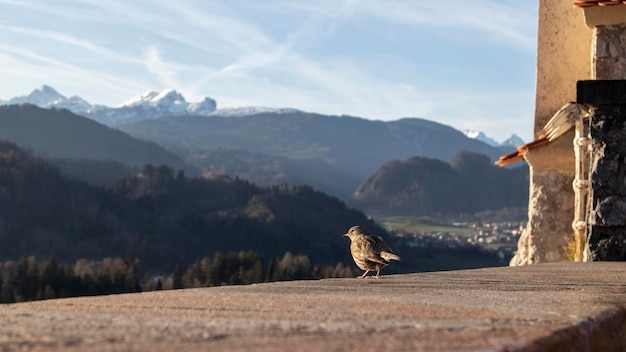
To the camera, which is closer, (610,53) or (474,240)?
(610,53)

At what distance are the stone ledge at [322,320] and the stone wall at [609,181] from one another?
2.66m

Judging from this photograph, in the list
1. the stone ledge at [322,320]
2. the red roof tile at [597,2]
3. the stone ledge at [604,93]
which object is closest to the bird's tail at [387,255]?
the stone ledge at [604,93]

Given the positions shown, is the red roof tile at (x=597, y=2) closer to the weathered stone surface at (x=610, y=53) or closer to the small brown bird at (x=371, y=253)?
the weathered stone surface at (x=610, y=53)

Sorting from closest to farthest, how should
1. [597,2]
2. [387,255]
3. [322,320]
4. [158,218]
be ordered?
[322,320], [387,255], [597,2], [158,218]

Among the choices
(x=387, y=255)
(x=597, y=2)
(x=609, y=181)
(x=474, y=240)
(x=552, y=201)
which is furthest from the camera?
Result: (x=474, y=240)

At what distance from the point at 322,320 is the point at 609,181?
14.0 feet

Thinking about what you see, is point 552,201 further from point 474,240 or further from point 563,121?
point 474,240

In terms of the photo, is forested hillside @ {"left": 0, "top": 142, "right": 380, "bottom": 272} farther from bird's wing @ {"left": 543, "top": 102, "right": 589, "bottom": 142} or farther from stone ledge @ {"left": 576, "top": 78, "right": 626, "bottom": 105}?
stone ledge @ {"left": 576, "top": 78, "right": 626, "bottom": 105}

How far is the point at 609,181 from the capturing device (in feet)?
19.8

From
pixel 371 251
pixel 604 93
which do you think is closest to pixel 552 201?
pixel 604 93

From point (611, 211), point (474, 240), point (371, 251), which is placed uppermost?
point (611, 211)

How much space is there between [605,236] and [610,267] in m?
0.89

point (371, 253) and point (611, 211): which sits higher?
point (611, 211)

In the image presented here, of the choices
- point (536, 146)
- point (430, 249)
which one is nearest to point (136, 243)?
point (430, 249)
